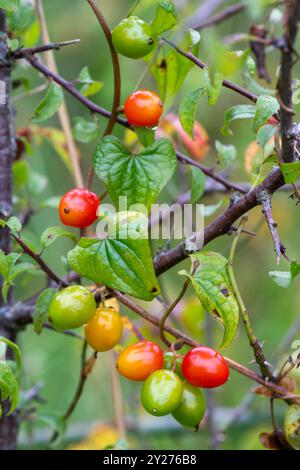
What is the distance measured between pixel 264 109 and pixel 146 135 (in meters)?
0.19

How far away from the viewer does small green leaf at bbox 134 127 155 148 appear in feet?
2.63

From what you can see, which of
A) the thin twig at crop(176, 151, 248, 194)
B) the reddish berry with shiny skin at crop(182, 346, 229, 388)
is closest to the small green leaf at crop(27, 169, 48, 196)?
the thin twig at crop(176, 151, 248, 194)

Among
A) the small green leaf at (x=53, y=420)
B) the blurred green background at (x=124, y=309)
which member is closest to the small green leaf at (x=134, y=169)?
the small green leaf at (x=53, y=420)

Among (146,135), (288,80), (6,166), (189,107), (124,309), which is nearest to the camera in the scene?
(288,80)

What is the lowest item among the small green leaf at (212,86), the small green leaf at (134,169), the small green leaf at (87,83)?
the small green leaf at (134,169)

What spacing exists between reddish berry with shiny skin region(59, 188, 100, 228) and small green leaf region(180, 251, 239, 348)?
0.45ft

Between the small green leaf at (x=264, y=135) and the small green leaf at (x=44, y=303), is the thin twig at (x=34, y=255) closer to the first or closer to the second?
the small green leaf at (x=44, y=303)

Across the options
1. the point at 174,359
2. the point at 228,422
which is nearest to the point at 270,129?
the point at 174,359

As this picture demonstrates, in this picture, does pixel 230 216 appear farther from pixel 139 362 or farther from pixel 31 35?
pixel 31 35

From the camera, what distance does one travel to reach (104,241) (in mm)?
697

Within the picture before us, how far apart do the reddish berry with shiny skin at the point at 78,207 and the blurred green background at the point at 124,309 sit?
2.25 feet

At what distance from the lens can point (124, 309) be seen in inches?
70.8

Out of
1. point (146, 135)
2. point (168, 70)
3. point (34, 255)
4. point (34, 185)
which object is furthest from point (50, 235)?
point (34, 185)

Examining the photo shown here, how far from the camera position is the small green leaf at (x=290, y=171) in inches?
25.6
